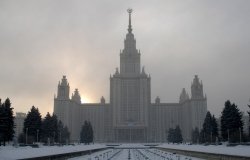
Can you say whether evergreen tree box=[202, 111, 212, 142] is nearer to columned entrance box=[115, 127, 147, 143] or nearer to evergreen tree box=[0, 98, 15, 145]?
evergreen tree box=[0, 98, 15, 145]

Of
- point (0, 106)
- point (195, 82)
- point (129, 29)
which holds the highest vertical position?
point (129, 29)

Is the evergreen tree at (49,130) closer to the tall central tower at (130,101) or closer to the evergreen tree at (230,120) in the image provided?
the evergreen tree at (230,120)

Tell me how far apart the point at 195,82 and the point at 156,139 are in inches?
1399

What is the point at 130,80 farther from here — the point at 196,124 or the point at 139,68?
the point at 196,124

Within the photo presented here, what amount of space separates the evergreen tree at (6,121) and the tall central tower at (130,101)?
317 ft

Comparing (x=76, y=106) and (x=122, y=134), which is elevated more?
(x=76, y=106)

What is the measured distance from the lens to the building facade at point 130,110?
170 meters

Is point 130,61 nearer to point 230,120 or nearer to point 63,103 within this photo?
point 63,103

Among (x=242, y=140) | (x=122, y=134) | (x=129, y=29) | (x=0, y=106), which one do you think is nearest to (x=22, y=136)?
(x=0, y=106)

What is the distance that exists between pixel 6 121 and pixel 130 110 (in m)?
106

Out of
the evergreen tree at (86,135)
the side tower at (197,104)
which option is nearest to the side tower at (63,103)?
the evergreen tree at (86,135)

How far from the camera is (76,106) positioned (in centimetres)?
18288

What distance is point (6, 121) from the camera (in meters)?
75.1

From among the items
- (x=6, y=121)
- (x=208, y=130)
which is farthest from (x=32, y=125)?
(x=208, y=130)
